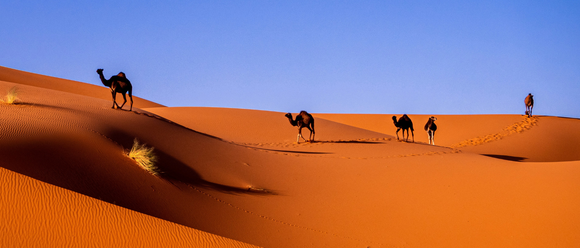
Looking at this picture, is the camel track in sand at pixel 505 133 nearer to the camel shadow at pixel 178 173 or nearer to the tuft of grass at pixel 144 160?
the camel shadow at pixel 178 173

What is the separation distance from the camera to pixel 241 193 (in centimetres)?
1091

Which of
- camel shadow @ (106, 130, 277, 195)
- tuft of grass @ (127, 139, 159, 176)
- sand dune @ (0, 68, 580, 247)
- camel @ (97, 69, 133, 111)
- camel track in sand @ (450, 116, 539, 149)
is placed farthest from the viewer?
camel track in sand @ (450, 116, 539, 149)

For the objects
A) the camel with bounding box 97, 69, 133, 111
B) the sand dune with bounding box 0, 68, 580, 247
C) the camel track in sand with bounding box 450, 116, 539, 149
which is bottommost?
the sand dune with bounding box 0, 68, 580, 247

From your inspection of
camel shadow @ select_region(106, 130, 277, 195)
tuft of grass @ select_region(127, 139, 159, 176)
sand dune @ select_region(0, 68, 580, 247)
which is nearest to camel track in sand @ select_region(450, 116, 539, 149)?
sand dune @ select_region(0, 68, 580, 247)

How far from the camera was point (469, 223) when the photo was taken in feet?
33.5

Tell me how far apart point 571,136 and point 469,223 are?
30344 millimetres

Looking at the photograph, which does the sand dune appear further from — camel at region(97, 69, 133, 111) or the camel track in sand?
the camel track in sand

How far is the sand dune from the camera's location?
22.2 ft

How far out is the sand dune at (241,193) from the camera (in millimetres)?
6770

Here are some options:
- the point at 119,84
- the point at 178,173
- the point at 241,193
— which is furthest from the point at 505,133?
the point at 178,173

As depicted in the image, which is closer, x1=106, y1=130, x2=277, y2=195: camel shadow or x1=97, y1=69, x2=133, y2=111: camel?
x1=106, y1=130, x2=277, y2=195: camel shadow

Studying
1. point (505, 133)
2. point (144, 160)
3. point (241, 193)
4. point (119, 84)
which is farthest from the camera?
point (505, 133)

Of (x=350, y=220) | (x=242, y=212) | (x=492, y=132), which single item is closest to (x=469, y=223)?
(x=350, y=220)

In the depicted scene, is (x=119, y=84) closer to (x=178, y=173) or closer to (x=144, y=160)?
(x=178, y=173)
